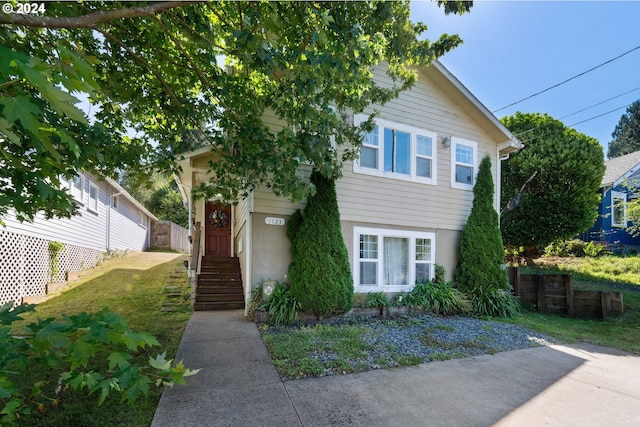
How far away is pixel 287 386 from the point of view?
12.1 ft

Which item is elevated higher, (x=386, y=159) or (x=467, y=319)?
(x=386, y=159)

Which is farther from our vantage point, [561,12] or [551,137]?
[551,137]

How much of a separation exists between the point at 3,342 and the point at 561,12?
13174 millimetres

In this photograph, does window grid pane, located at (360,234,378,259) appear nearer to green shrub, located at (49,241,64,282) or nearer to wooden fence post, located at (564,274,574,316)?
wooden fence post, located at (564,274,574,316)

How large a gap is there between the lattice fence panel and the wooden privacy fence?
13556mm

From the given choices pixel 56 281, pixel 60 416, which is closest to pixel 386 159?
pixel 60 416

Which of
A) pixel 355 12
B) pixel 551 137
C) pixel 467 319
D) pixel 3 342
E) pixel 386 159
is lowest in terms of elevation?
pixel 467 319

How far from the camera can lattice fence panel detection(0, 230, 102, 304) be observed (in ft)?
24.8

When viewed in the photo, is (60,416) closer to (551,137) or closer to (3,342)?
(3,342)

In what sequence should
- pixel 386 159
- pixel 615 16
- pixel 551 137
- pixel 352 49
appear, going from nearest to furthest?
pixel 352 49
pixel 386 159
pixel 615 16
pixel 551 137

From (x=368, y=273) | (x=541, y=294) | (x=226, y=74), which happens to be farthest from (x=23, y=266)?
(x=541, y=294)

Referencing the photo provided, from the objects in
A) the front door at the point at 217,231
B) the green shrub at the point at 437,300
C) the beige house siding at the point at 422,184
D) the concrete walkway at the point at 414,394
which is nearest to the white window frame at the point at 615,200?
the beige house siding at the point at 422,184

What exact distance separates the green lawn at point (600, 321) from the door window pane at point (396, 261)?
2.88 meters

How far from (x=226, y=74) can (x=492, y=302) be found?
8.51m
